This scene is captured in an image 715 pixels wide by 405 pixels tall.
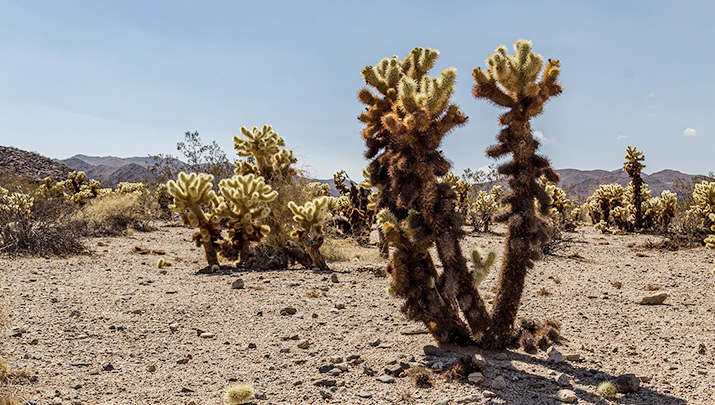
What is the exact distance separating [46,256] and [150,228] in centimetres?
640

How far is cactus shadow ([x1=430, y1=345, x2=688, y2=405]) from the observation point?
3.55 meters

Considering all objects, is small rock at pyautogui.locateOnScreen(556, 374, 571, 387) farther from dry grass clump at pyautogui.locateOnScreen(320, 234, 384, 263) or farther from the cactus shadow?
dry grass clump at pyautogui.locateOnScreen(320, 234, 384, 263)

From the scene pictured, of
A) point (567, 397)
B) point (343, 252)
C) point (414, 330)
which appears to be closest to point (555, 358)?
point (567, 397)

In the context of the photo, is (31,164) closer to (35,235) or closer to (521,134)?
(35,235)

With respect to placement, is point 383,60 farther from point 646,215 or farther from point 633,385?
point 646,215

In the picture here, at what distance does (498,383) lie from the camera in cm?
362

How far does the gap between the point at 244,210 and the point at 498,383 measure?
18.5 feet

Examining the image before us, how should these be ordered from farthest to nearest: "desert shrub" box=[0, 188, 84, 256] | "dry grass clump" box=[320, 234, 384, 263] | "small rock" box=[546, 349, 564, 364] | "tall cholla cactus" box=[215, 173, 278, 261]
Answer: "dry grass clump" box=[320, 234, 384, 263] → "desert shrub" box=[0, 188, 84, 256] → "tall cholla cactus" box=[215, 173, 278, 261] → "small rock" box=[546, 349, 564, 364]

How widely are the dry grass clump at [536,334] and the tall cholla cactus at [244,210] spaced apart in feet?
15.9

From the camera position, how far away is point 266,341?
15.7 ft

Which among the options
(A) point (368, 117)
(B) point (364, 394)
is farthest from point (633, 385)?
(A) point (368, 117)

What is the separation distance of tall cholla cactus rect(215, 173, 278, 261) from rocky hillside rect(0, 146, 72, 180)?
40.6 metres

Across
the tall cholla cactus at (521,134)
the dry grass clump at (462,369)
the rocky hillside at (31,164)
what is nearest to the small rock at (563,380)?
the dry grass clump at (462,369)

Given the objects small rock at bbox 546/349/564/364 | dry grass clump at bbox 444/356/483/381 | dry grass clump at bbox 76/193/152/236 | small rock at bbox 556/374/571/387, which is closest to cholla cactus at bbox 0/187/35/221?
dry grass clump at bbox 76/193/152/236
